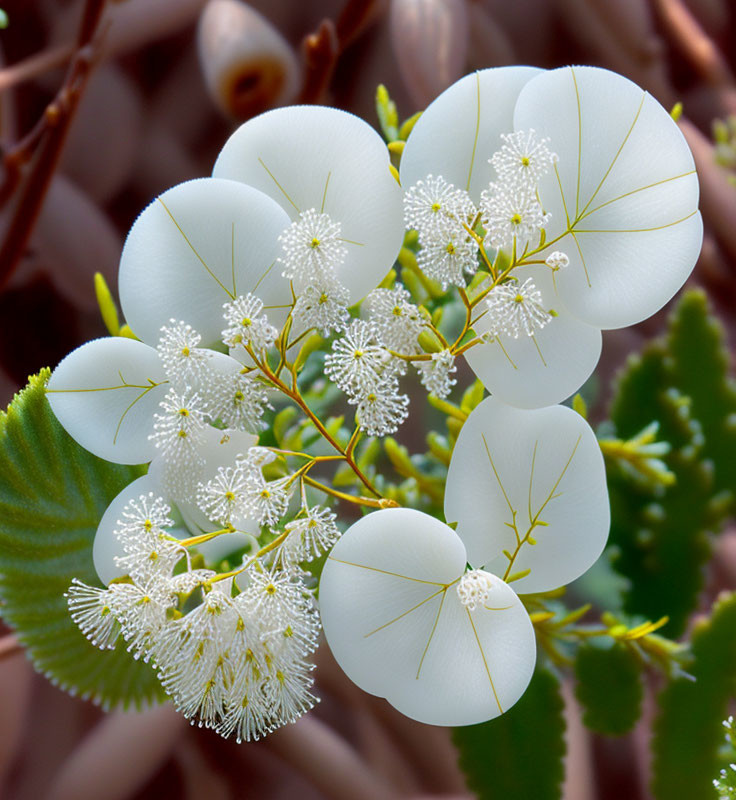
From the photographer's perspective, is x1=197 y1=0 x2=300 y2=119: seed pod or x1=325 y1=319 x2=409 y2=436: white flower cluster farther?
x1=197 y1=0 x2=300 y2=119: seed pod

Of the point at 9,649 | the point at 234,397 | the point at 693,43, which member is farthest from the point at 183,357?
the point at 693,43

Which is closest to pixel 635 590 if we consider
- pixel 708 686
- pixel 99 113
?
pixel 708 686

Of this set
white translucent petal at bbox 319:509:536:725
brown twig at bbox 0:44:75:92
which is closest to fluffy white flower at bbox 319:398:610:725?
white translucent petal at bbox 319:509:536:725

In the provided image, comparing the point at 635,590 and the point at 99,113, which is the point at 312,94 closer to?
the point at 99,113

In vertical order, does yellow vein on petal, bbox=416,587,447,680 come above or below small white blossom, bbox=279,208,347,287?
below

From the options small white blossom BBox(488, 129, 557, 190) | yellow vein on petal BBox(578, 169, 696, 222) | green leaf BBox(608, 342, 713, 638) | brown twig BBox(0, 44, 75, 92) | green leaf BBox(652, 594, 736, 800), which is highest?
brown twig BBox(0, 44, 75, 92)

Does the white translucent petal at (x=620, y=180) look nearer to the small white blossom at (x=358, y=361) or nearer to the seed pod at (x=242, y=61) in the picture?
the small white blossom at (x=358, y=361)

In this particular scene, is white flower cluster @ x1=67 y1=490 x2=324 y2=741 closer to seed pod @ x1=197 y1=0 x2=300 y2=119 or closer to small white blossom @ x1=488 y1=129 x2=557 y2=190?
small white blossom @ x1=488 y1=129 x2=557 y2=190
